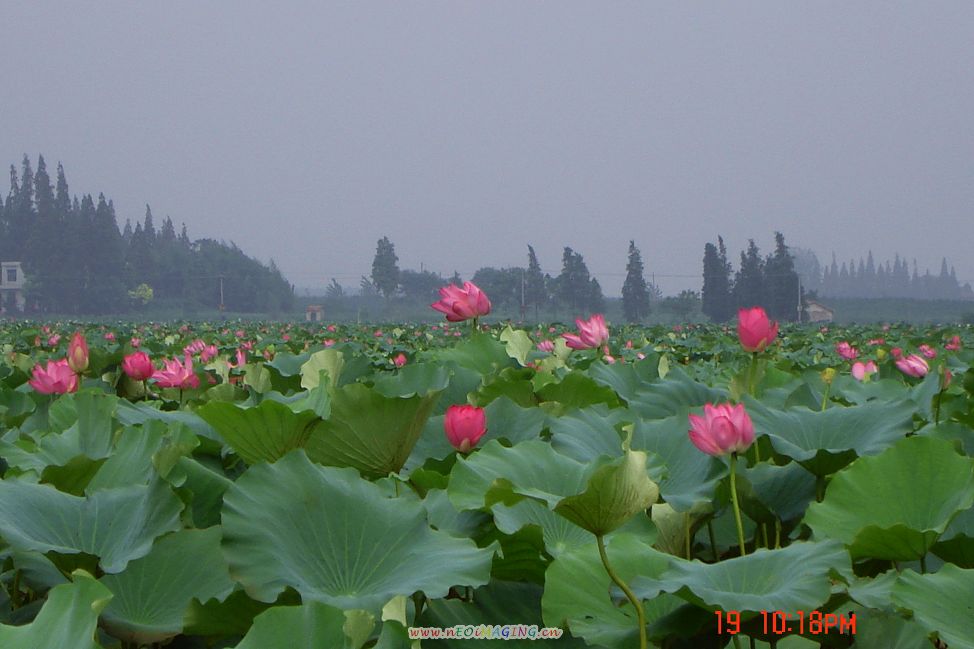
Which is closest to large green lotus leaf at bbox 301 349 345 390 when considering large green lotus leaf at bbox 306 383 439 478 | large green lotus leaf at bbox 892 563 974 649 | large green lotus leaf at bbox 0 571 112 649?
large green lotus leaf at bbox 306 383 439 478

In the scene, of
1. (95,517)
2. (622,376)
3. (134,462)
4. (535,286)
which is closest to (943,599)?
(95,517)

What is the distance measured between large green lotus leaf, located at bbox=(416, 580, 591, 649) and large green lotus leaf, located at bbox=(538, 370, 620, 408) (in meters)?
0.86

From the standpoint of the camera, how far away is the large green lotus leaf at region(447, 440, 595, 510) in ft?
3.02

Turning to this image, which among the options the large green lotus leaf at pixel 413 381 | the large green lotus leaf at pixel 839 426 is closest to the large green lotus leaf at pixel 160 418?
the large green lotus leaf at pixel 413 381

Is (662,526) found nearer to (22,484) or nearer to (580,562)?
(580,562)

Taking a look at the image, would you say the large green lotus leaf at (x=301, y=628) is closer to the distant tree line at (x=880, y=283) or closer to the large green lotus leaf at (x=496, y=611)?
the large green lotus leaf at (x=496, y=611)

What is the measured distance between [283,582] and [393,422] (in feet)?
1.28

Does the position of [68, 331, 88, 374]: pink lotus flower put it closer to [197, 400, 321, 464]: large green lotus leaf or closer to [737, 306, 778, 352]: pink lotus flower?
[197, 400, 321, 464]: large green lotus leaf

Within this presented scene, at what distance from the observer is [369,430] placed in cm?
112

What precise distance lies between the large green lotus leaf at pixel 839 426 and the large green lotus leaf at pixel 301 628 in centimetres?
72

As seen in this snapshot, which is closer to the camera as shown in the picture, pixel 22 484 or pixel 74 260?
pixel 22 484

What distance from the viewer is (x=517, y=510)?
2.97 ft

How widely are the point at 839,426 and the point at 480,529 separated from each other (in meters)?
0.60

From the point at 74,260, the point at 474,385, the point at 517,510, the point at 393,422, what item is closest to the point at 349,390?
the point at 393,422
